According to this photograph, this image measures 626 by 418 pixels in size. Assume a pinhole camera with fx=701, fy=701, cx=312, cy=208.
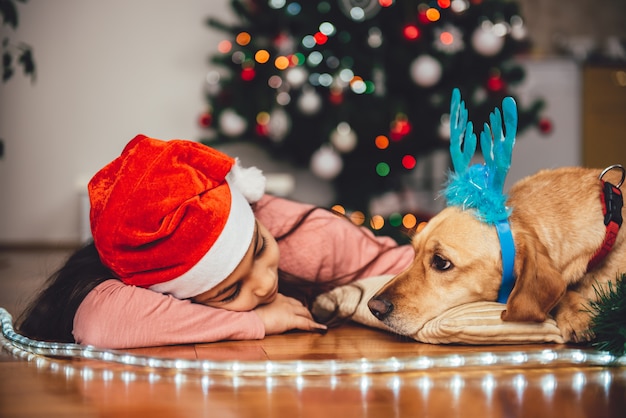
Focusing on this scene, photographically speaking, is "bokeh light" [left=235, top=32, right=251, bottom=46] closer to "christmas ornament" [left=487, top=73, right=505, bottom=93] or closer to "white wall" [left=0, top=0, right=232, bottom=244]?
"white wall" [left=0, top=0, right=232, bottom=244]

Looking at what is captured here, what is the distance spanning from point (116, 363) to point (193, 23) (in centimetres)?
400

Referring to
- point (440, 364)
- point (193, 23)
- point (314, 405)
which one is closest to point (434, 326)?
point (440, 364)

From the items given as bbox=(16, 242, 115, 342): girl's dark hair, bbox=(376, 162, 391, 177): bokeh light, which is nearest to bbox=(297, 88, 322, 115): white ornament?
bbox=(376, 162, 391, 177): bokeh light

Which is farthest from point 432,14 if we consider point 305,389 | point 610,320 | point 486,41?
point 305,389

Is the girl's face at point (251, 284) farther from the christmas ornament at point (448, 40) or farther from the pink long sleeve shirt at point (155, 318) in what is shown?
the christmas ornament at point (448, 40)

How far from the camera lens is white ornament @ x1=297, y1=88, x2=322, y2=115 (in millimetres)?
4253

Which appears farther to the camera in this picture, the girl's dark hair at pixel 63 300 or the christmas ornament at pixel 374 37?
the christmas ornament at pixel 374 37

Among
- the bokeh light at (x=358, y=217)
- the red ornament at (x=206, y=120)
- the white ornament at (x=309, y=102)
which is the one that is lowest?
the bokeh light at (x=358, y=217)

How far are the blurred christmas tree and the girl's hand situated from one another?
2.29m

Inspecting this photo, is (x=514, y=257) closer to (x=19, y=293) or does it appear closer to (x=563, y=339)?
(x=563, y=339)

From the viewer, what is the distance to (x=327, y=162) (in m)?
4.29

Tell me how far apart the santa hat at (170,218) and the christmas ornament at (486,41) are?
2.77m

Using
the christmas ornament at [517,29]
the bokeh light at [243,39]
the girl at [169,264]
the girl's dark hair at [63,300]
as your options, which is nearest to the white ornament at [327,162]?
the bokeh light at [243,39]

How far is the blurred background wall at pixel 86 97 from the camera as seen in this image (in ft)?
16.7
